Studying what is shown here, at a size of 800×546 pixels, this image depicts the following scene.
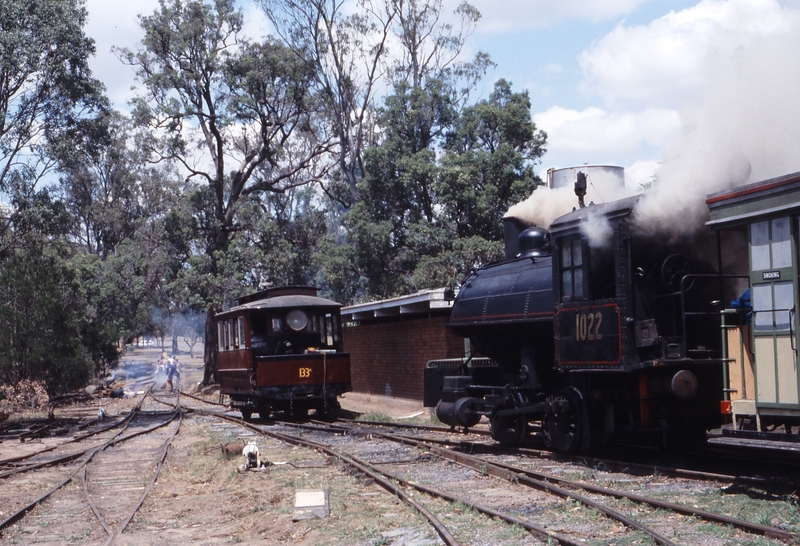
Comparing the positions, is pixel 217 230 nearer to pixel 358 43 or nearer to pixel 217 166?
pixel 217 166

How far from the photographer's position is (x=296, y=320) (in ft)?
63.4

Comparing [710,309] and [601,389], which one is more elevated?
[710,309]

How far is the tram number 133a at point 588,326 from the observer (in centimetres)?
979

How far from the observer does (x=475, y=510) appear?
301 inches

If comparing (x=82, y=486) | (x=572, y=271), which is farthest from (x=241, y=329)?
(x=572, y=271)

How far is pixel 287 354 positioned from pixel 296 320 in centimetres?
103

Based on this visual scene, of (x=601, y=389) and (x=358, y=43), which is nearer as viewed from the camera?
(x=601, y=389)

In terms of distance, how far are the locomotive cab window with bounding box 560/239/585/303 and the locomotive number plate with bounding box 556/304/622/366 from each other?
18 centimetres

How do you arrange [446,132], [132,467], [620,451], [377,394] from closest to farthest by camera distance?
[620,451]
[132,467]
[377,394]
[446,132]

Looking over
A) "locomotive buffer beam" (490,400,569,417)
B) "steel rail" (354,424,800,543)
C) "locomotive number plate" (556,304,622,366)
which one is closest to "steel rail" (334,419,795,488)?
"locomotive buffer beam" (490,400,569,417)

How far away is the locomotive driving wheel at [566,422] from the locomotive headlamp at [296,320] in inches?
368

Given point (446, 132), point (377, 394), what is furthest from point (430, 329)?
point (446, 132)

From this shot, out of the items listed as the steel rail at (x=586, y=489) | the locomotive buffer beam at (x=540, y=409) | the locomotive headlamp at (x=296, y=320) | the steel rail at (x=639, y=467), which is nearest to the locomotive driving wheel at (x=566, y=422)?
the locomotive buffer beam at (x=540, y=409)

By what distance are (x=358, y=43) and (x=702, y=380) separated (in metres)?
30.7
